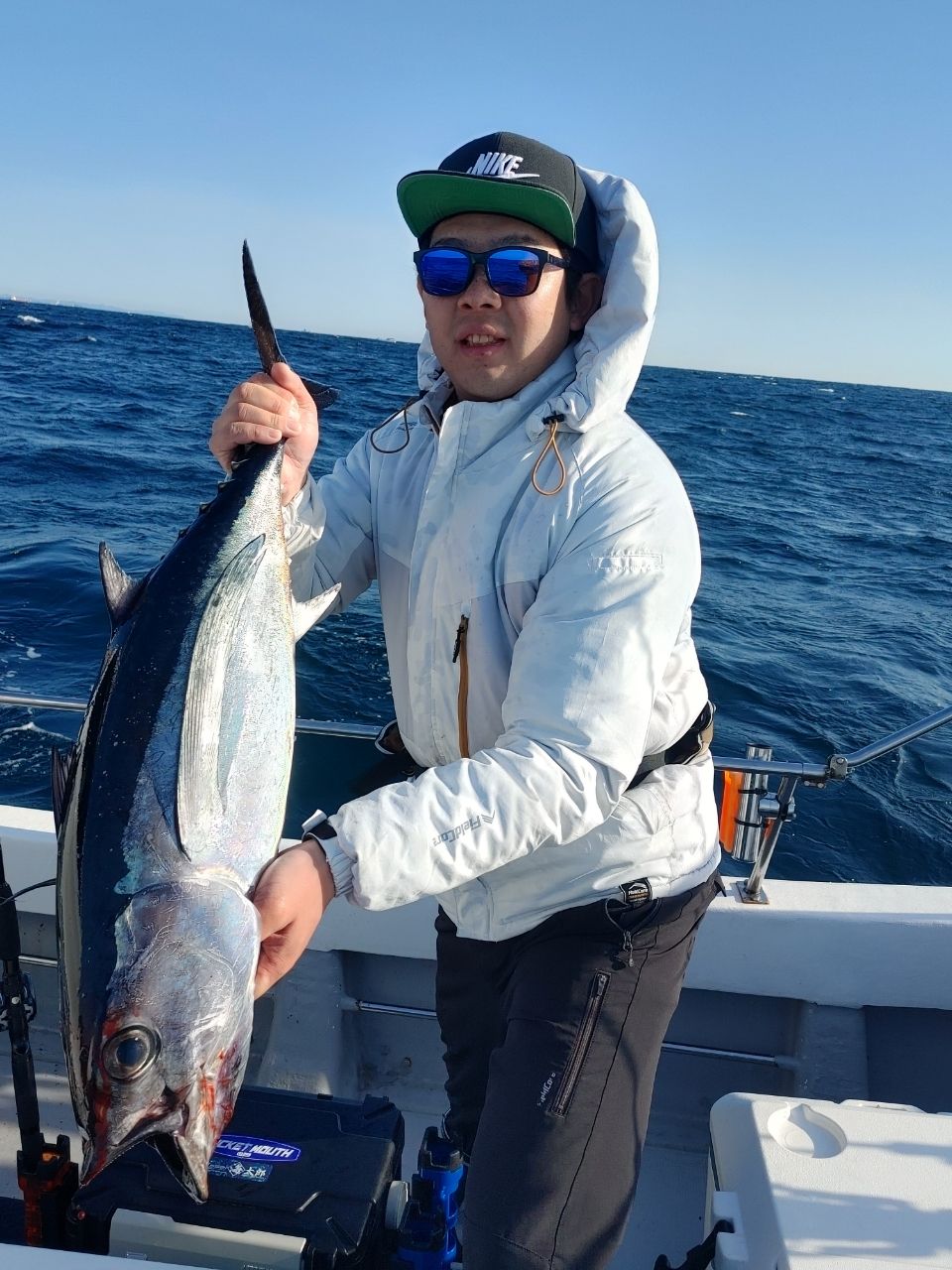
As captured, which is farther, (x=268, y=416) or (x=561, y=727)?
(x=268, y=416)

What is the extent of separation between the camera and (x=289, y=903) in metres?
1.46

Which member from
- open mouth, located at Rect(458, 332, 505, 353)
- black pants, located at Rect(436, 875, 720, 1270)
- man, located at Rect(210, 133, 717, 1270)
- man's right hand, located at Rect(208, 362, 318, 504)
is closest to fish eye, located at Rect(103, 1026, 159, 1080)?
man, located at Rect(210, 133, 717, 1270)

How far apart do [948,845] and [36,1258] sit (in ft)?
22.4

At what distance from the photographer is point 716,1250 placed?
6.26 feet

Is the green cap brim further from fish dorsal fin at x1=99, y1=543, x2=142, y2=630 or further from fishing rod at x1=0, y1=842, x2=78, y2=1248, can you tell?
fishing rod at x1=0, y1=842, x2=78, y2=1248

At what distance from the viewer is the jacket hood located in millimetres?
1950

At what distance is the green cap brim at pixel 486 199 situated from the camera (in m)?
1.90

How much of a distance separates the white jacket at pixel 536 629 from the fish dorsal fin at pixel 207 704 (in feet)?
0.72

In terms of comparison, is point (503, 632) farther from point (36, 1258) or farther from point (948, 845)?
point (948, 845)

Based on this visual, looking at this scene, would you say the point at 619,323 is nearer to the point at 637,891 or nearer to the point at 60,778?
the point at 637,891


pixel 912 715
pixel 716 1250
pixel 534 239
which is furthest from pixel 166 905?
pixel 912 715

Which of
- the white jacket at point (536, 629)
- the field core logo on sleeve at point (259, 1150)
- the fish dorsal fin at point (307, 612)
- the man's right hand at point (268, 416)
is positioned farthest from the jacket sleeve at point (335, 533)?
the field core logo on sleeve at point (259, 1150)

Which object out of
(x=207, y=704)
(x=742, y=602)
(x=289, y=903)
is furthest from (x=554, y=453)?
(x=742, y=602)

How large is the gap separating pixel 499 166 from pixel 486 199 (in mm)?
72
